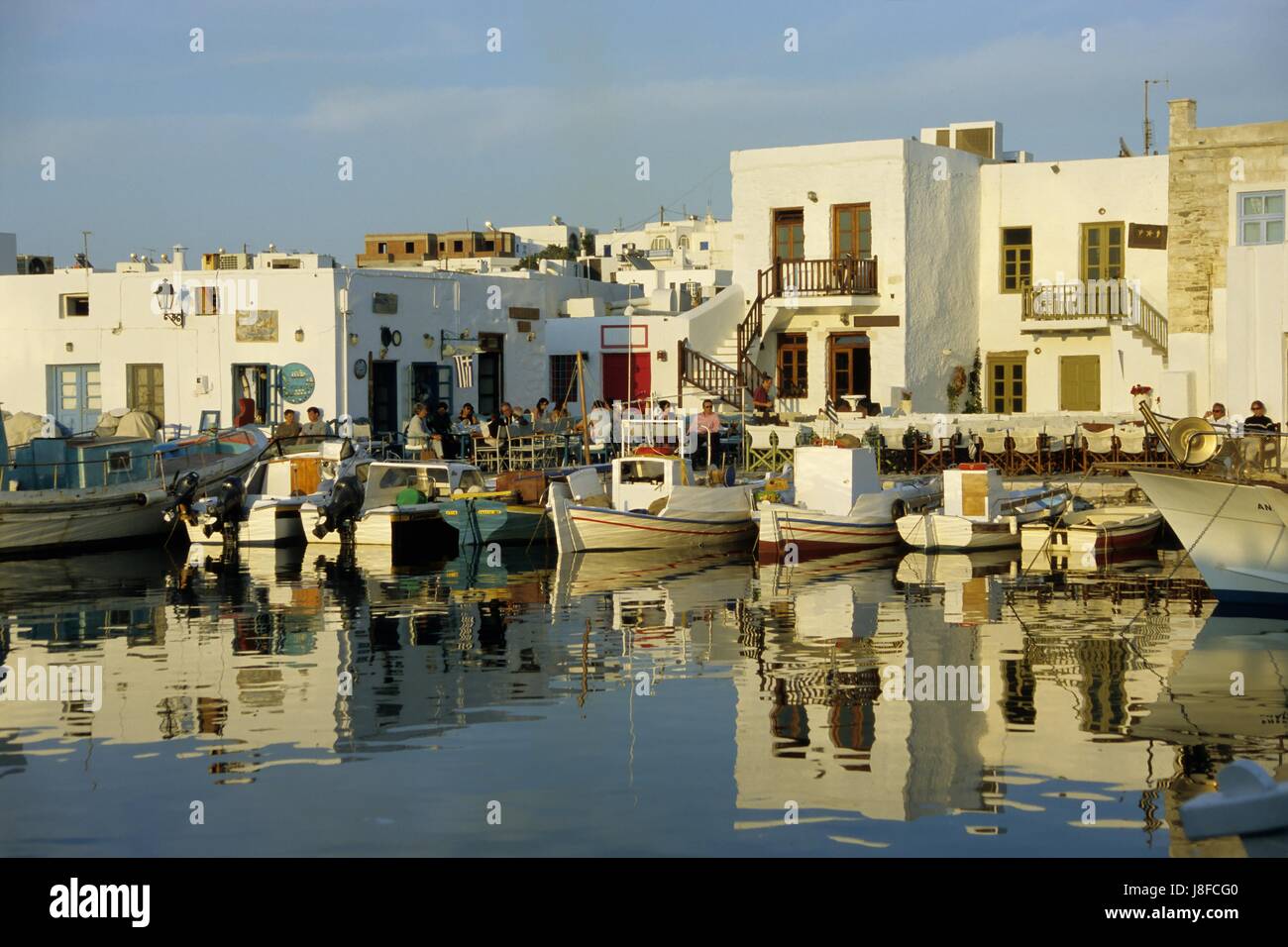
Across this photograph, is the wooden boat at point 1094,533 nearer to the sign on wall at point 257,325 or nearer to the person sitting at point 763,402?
the person sitting at point 763,402

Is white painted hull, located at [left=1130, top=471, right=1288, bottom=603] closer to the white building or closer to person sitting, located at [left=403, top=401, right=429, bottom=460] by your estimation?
person sitting, located at [left=403, top=401, right=429, bottom=460]

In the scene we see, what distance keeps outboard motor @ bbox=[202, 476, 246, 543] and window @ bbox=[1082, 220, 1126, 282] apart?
65.3ft

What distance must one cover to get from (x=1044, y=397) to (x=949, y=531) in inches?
493

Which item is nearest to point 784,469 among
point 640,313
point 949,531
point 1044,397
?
point 949,531

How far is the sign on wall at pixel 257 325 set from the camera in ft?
117

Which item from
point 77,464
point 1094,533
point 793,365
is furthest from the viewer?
point 793,365

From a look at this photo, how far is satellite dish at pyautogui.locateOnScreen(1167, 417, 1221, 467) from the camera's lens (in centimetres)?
1958

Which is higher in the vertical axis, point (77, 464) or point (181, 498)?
point (77, 464)

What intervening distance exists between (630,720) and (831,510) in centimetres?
1370

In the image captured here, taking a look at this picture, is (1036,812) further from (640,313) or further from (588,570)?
(640,313)

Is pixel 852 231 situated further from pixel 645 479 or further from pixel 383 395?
pixel 645 479

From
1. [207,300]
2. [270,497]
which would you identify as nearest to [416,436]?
[270,497]

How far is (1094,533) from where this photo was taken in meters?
26.1

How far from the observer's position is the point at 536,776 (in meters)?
11.9
